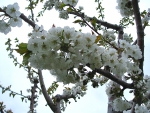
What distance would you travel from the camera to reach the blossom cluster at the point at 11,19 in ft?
6.46

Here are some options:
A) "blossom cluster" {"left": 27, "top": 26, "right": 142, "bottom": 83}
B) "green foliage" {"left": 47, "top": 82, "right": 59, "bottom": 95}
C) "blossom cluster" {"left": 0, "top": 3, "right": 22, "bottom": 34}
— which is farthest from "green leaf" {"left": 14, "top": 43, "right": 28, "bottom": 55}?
"green foliage" {"left": 47, "top": 82, "right": 59, "bottom": 95}

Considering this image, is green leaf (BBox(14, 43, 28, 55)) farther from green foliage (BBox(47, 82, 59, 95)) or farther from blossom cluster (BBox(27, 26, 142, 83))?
green foliage (BBox(47, 82, 59, 95))

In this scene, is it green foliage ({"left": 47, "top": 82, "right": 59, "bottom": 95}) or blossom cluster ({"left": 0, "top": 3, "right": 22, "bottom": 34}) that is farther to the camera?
green foliage ({"left": 47, "top": 82, "right": 59, "bottom": 95})

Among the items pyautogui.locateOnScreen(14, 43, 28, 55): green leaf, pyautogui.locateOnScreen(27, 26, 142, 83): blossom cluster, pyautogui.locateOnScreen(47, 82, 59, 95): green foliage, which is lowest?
pyautogui.locateOnScreen(27, 26, 142, 83): blossom cluster

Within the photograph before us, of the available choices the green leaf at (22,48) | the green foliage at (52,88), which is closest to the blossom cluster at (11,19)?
the green leaf at (22,48)

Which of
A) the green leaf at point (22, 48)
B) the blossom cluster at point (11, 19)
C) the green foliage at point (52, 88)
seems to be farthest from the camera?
the green foliage at point (52, 88)

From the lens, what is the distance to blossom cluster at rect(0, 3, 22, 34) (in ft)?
6.46

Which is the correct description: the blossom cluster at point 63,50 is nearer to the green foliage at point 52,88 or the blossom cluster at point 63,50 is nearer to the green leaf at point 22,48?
the green leaf at point 22,48

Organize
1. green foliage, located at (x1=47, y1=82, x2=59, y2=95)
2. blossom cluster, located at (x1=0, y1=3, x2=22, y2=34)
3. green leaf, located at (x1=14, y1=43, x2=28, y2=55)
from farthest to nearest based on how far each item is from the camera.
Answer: green foliage, located at (x1=47, y1=82, x2=59, y2=95)
blossom cluster, located at (x1=0, y1=3, x2=22, y2=34)
green leaf, located at (x1=14, y1=43, x2=28, y2=55)

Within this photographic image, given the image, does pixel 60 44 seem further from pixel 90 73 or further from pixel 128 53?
pixel 128 53

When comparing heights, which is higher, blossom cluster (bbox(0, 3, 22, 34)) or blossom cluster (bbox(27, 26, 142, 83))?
blossom cluster (bbox(0, 3, 22, 34))

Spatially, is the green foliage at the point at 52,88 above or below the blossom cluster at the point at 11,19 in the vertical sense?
above

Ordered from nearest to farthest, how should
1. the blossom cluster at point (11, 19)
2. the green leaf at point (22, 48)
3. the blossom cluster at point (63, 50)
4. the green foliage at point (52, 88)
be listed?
the blossom cluster at point (63, 50)
the green leaf at point (22, 48)
the blossom cluster at point (11, 19)
the green foliage at point (52, 88)

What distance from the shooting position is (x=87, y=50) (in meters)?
1.52
